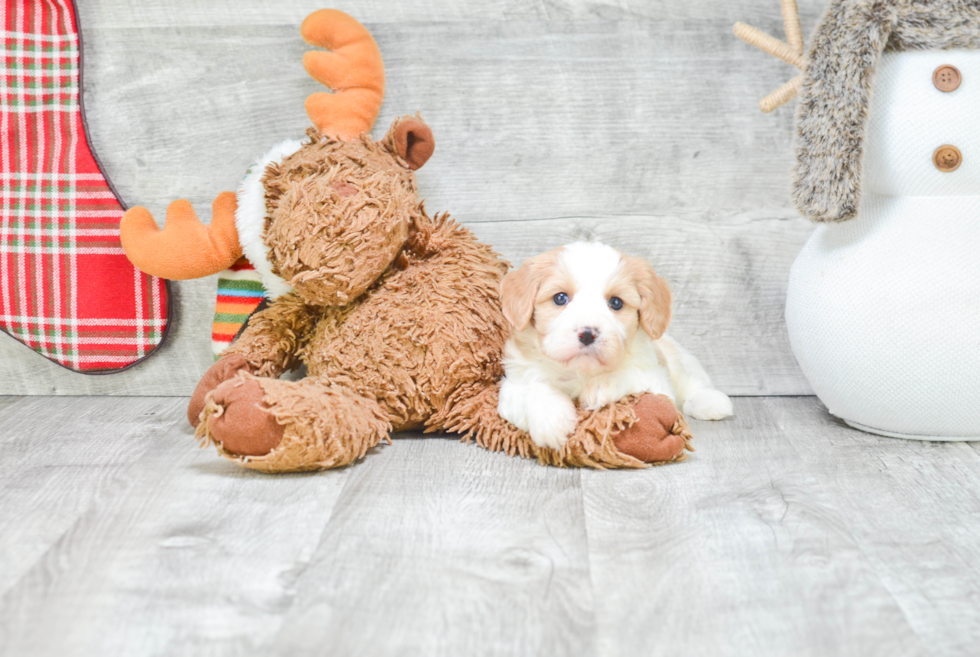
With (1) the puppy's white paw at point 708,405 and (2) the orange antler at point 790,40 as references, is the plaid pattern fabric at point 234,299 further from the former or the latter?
(2) the orange antler at point 790,40

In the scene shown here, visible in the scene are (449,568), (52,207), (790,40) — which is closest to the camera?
(449,568)

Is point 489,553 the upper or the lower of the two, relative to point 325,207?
lower

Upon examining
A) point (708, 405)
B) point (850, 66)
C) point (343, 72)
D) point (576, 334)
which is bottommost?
point (708, 405)

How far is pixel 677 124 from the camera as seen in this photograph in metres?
1.64

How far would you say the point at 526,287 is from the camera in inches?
49.6

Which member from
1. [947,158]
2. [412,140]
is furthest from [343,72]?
[947,158]

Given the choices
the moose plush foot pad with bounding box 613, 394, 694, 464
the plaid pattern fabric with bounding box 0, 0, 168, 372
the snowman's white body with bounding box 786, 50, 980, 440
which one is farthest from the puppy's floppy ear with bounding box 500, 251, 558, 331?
the plaid pattern fabric with bounding box 0, 0, 168, 372

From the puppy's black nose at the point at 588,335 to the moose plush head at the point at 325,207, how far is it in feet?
1.17

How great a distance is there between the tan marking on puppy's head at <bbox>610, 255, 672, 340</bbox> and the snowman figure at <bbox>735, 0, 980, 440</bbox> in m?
0.27

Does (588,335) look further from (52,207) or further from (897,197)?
(52,207)

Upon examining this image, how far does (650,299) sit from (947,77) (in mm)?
535

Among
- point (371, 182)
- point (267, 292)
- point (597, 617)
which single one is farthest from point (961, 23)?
point (267, 292)

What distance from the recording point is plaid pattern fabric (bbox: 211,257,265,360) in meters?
1.56

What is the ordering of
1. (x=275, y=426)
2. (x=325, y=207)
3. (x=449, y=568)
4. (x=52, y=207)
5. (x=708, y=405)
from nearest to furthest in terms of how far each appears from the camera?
(x=449, y=568) → (x=275, y=426) → (x=325, y=207) → (x=708, y=405) → (x=52, y=207)
